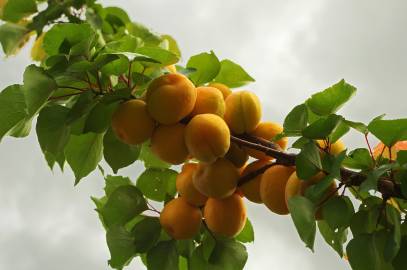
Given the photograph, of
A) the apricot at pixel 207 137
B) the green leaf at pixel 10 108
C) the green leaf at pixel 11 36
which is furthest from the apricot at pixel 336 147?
the green leaf at pixel 11 36

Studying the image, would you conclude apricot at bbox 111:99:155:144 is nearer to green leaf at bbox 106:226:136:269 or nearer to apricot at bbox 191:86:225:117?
apricot at bbox 191:86:225:117

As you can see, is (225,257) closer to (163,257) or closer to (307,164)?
(163,257)

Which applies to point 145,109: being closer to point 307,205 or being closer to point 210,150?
point 210,150

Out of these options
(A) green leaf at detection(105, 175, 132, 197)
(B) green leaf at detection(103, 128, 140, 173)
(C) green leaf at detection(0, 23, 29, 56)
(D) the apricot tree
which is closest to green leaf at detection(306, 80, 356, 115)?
(D) the apricot tree

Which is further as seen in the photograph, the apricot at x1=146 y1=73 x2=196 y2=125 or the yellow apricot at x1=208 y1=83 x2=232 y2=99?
the yellow apricot at x1=208 y1=83 x2=232 y2=99

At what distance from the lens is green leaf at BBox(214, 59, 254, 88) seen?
68 centimetres

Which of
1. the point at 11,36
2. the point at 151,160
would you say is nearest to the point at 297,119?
the point at 151,160

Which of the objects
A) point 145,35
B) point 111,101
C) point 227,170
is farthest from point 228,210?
point 145,35

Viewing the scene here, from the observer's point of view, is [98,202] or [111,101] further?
[98,202]

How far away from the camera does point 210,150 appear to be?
1.75 ft

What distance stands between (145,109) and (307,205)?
0.65 feet

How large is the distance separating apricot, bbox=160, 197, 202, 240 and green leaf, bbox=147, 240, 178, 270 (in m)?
0.02

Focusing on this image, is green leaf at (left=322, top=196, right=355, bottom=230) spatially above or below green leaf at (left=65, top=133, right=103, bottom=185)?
above

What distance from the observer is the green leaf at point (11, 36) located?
0.91 m
